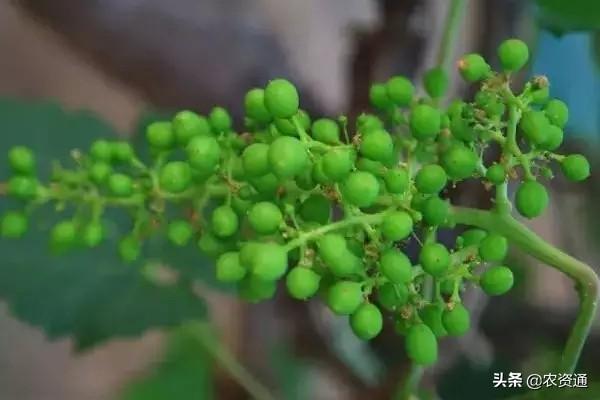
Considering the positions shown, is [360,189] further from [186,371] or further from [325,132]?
[186,371]

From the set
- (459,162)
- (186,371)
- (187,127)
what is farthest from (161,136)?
(186,371)

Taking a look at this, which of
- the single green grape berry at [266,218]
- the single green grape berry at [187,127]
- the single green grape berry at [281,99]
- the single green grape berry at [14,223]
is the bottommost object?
the single green grape berry at [266,218]

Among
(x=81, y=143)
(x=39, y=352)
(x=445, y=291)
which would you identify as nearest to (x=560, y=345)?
(x=445, y=291)

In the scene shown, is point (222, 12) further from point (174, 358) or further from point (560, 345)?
point (560, 345)

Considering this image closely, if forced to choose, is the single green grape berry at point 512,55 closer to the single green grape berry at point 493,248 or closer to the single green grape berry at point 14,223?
the single green grape berry at point 493,248

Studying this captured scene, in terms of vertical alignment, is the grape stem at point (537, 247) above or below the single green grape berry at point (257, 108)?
below

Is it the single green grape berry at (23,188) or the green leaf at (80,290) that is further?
the green leaf at (80,290)

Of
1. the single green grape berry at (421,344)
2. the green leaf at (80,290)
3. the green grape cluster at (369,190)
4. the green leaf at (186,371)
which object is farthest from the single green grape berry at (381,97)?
the green leaf at (186,371)

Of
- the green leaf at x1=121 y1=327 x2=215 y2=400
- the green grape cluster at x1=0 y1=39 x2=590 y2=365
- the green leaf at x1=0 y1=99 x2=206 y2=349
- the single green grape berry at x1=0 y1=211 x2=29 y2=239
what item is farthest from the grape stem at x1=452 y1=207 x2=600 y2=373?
the green leaf at x1=121 y1=327 x2=215 y2=400
